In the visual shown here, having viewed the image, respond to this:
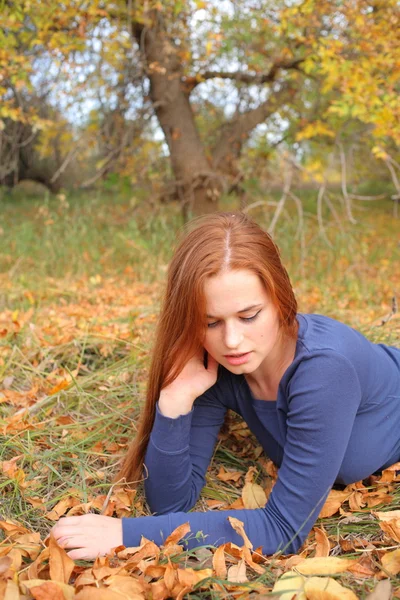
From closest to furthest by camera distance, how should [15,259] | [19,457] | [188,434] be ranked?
[188,434]
[19,457]
[15,259]

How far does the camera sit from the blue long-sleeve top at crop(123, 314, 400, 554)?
64.0 inches

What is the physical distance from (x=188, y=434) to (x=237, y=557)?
44 cm

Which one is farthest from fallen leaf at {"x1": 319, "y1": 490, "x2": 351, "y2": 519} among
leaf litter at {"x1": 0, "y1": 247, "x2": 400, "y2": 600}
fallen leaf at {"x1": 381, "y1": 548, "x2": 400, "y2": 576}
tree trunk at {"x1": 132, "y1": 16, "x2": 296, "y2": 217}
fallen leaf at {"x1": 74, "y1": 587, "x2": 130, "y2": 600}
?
tree trunk at {"x1": 132, "y1": 16, "x2": 296, "y2": 217}

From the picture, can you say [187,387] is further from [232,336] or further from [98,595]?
[98,595]

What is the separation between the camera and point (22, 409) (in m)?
2.53

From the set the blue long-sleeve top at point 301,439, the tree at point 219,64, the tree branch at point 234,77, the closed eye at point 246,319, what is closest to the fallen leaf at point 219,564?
the blue long-sleeve top at point 301,439

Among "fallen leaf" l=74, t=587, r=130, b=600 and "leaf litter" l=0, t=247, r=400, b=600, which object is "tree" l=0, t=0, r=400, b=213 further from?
Result: "fallen leaf" l=74, t=587, r=130, b=600

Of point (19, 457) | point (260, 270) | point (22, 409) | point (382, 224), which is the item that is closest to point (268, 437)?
point (260, 270)

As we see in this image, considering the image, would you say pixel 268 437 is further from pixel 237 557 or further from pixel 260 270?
pixel 260 270

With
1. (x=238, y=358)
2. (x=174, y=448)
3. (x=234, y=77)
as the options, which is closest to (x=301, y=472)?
(x=238, y=358)

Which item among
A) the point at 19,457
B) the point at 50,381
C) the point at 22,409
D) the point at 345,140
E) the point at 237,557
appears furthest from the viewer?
the point at 345,140

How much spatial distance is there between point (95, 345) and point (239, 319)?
1644 millimetres

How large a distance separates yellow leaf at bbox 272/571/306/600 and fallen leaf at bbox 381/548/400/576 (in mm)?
248

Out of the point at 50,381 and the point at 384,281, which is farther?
the point at 384,281
